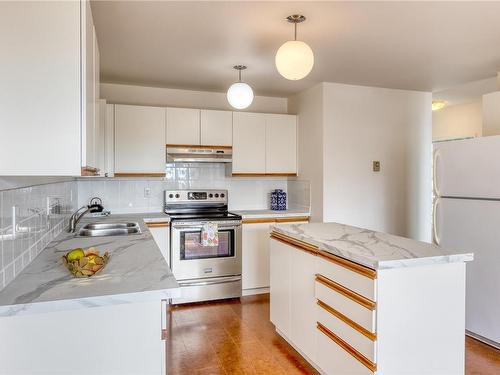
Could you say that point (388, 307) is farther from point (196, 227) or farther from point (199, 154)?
point (199, 154)

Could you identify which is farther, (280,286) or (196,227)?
(196,227)

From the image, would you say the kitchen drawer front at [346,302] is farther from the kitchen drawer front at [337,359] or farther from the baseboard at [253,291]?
the baseboard at [253,291]

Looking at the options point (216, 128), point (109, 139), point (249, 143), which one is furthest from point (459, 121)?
point (109, 139)

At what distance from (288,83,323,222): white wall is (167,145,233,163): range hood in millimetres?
888

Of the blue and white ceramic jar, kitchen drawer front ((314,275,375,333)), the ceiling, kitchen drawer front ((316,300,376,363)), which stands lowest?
kitchen drawer front ((316,300,376,363))

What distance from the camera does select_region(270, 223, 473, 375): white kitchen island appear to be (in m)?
1.82

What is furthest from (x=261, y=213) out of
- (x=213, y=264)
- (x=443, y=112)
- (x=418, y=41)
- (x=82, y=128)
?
(x=443, y=112)

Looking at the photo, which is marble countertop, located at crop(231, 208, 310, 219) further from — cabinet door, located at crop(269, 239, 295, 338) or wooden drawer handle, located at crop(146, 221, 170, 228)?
cabinet door, located at crop(269, 239, 295, 338)

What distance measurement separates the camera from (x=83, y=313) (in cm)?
137

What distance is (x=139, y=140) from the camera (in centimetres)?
392

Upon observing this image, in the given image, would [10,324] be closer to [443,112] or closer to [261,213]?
[261,213]

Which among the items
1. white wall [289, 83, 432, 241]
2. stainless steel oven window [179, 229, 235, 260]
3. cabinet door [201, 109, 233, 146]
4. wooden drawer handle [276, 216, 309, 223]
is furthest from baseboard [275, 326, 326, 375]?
cabinet door [201, 109, 233, 146]

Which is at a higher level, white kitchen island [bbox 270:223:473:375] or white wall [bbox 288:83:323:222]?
white wall [bbox 288:83:323:222]

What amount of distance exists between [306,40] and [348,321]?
6.60ft
